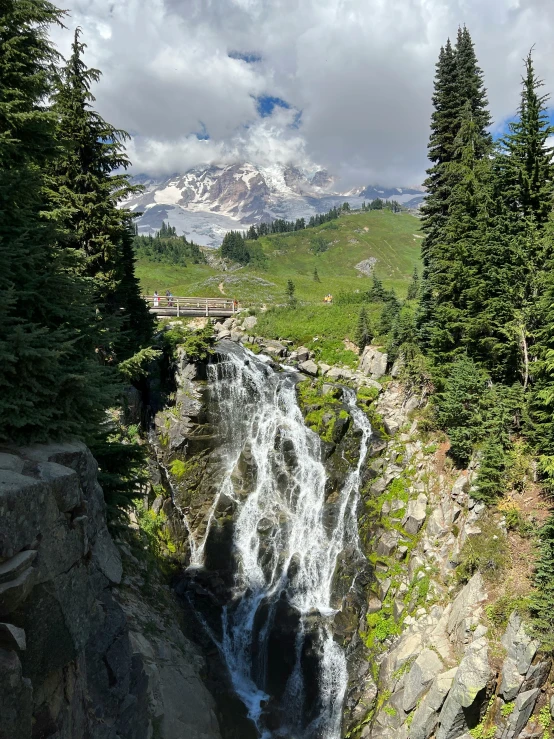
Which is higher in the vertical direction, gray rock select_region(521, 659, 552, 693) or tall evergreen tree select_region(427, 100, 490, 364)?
tall evergreen tree select_region(427, 100, 490, 364)

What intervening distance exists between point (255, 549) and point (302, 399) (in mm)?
10516

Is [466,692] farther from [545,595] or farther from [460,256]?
[460,256]

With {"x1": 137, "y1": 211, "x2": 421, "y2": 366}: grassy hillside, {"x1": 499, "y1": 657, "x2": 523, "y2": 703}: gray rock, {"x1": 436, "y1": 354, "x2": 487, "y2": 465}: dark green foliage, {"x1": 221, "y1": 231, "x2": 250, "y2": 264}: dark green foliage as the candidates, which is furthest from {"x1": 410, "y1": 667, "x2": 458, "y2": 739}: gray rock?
{"x1": 221, "y1": 231, "x2": 250, "y2": 264}: dark green foliage

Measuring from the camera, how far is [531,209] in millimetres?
18875

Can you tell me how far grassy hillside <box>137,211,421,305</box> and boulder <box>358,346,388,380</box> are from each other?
31392mm

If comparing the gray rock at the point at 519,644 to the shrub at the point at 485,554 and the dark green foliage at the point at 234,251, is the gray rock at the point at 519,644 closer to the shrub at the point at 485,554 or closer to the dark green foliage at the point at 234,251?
the shrub at the point at 485,554

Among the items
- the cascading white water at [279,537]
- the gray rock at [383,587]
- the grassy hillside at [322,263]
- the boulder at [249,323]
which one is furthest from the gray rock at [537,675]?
the grassy hillside at [322,263]

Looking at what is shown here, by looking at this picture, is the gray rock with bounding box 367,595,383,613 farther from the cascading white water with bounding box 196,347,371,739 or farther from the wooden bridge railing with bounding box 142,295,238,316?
the wooden bridge railing with bounding box 142,295,238,316

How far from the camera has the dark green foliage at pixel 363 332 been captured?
34406 mm

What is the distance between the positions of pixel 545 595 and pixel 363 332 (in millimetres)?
23721

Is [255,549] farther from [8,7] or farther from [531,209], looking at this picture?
[8,7]

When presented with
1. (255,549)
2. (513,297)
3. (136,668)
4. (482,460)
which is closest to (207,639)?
(255,549)

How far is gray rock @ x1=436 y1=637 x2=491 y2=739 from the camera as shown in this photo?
13844 millimetres

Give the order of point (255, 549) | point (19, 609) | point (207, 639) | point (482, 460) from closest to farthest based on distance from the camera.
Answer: point (19, 609)
point (482, 460)
point (207, 639)
point (255, 549)
